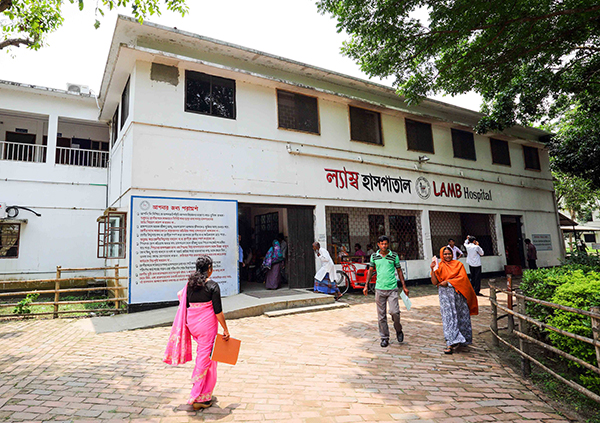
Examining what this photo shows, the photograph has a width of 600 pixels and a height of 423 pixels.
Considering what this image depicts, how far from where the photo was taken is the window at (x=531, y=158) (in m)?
17.0

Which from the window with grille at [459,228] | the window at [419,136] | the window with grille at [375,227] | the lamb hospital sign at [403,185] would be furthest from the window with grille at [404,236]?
the window at [419,136]

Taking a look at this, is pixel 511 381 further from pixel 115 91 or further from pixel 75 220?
pixel 75 220

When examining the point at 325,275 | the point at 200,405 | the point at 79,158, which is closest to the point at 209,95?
the point at 325,275

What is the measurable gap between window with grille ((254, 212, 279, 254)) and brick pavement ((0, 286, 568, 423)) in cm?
659

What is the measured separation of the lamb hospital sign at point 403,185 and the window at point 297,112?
1.56 meters

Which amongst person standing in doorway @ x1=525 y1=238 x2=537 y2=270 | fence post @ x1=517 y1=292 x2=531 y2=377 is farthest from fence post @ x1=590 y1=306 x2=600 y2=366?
person standing in doorway @ x1=525 y1=238 x2=537 y2=270

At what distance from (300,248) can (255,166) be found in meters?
2.72

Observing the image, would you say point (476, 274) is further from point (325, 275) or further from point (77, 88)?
point (77, 88)

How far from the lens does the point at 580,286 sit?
12.8 ft

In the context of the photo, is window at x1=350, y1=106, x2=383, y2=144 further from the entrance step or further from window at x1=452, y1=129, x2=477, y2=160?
the entrance step

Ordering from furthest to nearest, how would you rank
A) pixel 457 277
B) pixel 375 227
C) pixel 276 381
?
1. pixel 375 227
2. pixel 457 277
3. pixel 276 381

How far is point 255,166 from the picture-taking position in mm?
9562

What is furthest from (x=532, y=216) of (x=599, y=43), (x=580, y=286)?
(x=580, y=286)

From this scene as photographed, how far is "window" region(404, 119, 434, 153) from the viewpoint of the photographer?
43.1ft
